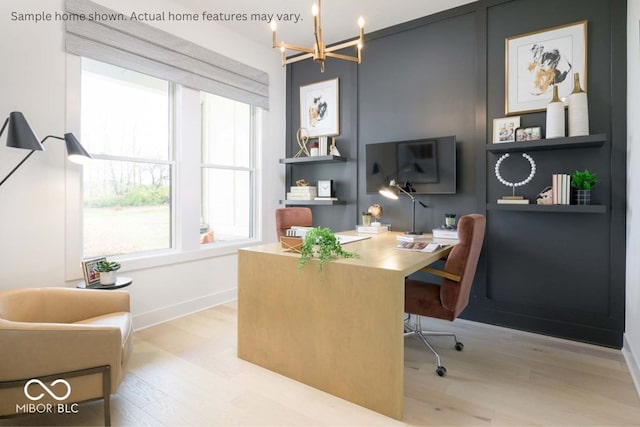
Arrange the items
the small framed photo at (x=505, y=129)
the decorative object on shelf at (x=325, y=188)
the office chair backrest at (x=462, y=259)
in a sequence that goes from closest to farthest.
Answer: the office chair backrest at (x=462, y=259) → the small framed photo at (x=505, y=129) → the decorative object on shelf at (x=325, y=188)

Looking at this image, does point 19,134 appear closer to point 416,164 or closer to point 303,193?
point 303,193

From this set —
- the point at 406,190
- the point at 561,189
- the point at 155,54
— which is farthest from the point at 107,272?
the point at 561,189

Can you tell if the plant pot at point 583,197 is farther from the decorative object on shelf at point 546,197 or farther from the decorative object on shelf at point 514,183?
the decorative object on shelf at point 514,183

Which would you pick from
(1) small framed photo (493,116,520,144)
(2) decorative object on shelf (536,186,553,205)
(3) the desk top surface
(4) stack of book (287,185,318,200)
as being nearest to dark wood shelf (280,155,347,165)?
(4) stack of book (287,185,318,200)

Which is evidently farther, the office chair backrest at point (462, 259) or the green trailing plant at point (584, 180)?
the green trailing plant at point (584, 180)

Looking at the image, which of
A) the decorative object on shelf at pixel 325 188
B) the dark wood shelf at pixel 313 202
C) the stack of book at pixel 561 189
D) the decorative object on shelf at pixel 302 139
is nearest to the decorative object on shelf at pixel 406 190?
the dark wood shelf at pixel 313 202

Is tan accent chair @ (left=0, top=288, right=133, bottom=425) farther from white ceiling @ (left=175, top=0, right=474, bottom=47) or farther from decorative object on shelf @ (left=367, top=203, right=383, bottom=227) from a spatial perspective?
white ceiling @ (left=175, top=0, right=474, bottom=47)

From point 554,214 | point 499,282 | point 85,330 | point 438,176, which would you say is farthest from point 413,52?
point 85,330

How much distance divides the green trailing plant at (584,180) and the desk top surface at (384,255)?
985mm

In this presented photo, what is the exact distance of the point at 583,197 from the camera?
2.59 m

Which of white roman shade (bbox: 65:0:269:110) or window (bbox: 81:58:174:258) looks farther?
window (bbox: 81:58:174:258)

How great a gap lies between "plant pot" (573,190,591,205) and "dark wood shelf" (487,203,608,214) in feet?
0.22

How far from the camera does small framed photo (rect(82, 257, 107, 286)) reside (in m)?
2.44

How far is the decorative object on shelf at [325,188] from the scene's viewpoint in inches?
160
